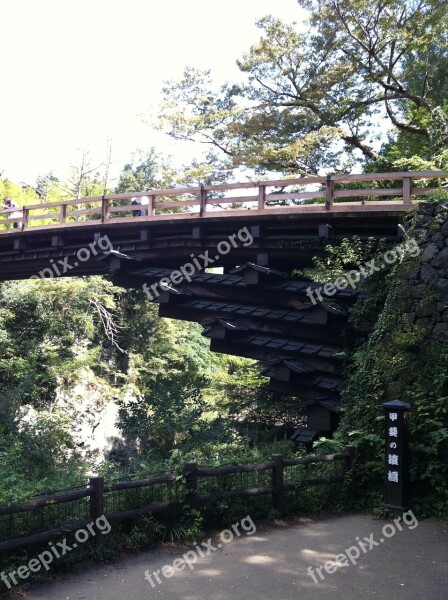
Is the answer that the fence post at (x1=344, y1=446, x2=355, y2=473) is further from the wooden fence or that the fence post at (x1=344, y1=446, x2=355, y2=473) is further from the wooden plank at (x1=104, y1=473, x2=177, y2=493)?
the wooden plank at (x1=104, y1=473, x2=177, y2=493)

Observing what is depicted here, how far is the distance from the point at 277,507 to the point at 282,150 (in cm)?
1378

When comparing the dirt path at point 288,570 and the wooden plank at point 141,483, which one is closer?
the dirt path at point 288,570

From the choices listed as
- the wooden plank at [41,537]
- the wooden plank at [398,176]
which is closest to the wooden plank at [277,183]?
the wooden plank at [398,176]

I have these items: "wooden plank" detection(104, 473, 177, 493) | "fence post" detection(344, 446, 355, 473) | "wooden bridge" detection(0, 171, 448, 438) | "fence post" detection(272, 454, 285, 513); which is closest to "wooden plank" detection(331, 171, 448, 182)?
"wooden bridge" detection(0, 171, 448, 438)

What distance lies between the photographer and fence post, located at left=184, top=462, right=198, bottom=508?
6.38 metres

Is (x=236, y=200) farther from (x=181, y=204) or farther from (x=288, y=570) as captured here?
(x=288, y=570)

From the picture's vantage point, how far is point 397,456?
705 centimetres

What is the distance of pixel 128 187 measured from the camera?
39406mm

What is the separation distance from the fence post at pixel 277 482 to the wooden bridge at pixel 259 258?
108 inches

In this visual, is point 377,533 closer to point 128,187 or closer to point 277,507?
point 277,507

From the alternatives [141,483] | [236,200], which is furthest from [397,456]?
[236,200]

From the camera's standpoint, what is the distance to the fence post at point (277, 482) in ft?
23.3

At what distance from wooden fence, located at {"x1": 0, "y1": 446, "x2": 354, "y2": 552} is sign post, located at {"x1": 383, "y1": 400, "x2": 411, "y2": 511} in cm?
85

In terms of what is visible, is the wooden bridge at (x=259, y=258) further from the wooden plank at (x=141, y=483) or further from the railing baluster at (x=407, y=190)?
the wooden plank at (x=141, y=483)
